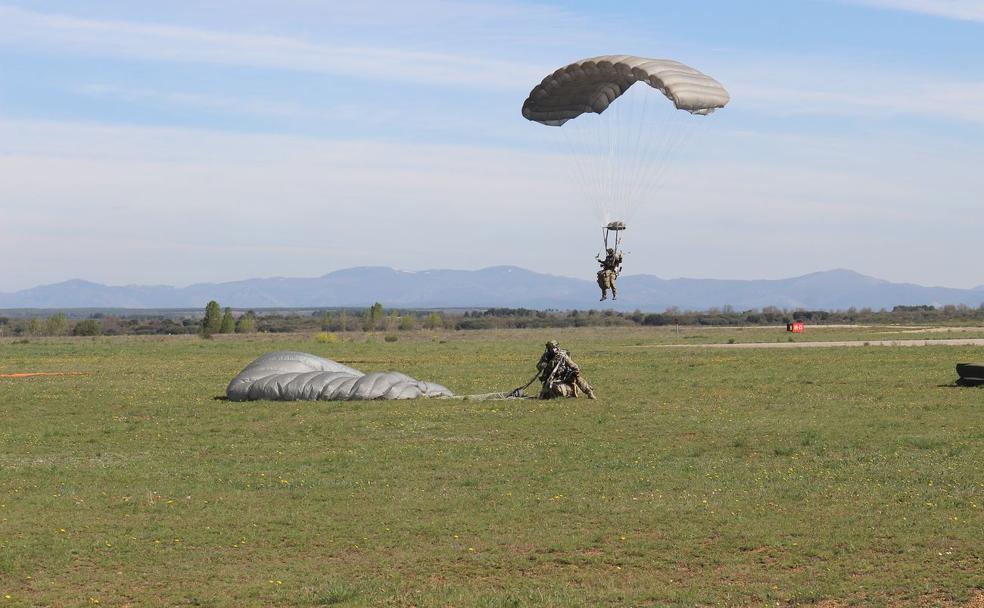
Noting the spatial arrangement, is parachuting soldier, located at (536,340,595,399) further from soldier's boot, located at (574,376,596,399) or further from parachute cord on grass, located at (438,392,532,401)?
parachute cord on grass, located at (438,392,532,401)

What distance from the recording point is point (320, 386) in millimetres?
33781

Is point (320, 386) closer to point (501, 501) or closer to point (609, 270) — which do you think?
point (609, 270)

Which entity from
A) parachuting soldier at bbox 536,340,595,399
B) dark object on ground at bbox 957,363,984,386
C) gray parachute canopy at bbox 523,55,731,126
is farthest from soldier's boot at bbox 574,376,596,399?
dark object on ground at bbox 957,363,984,386

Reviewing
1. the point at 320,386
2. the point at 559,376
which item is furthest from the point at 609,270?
the point at 320,386

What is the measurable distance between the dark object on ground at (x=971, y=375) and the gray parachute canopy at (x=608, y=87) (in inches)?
492

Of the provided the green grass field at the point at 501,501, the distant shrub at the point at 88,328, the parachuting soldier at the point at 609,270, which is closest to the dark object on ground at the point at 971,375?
the green grass field at the point at 501,501

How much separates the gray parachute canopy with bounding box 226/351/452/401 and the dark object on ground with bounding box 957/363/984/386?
15.4 metres

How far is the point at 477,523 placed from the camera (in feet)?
53.6

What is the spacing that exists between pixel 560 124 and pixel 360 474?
15.8 m

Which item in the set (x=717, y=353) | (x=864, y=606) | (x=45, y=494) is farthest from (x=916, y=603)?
(x=717, y=353)

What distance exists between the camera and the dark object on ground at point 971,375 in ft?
114

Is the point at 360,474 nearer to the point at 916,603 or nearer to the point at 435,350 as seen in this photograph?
the point at 916,603

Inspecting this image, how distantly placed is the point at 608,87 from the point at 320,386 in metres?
11.9

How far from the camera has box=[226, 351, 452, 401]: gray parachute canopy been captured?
110ft
